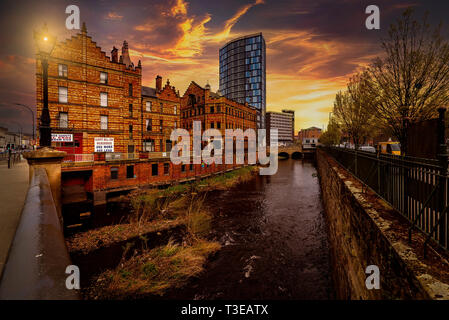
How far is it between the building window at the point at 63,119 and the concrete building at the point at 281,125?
123261mm

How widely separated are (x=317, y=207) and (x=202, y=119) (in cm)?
3406

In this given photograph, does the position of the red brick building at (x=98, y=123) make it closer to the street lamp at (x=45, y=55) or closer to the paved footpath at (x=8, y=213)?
the paved footpath at (x=8, y=213)

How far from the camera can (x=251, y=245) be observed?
39.2 feet

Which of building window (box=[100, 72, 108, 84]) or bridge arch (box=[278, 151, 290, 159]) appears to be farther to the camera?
bridge arch (box=[278, 151, 290, 159])

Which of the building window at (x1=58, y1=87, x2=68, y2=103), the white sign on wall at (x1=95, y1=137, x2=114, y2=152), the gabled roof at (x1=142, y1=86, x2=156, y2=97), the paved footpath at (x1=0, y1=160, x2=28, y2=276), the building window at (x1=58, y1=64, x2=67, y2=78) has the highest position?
the gabled roof at (x1=142, y1=86, x2=156, y2=97)

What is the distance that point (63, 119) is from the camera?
79.4 ft

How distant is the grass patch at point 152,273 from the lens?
8.04 metres

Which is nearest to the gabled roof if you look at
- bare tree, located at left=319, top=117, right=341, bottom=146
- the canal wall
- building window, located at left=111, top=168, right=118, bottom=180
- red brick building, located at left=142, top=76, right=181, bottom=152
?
red brick building, located at left=142, top=76, right=181, bottom=152

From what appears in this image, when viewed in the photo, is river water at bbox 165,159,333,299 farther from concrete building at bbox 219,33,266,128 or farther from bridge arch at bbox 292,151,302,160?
concrete building at bbox 219,33,266,128

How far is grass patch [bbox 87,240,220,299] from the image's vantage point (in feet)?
26.4

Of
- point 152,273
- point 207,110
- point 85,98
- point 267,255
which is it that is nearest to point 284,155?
point 207,110

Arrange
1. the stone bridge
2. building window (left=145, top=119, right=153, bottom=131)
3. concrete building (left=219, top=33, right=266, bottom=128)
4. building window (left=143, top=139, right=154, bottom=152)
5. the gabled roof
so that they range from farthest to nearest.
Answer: concrete building (left=219, top=33, right=266, bottom=128), the stone bridge, the gabled roof, building window (left=145, top=119, right=153, bottom=131), building window (left=143, top=139, right=154, bottom=152)

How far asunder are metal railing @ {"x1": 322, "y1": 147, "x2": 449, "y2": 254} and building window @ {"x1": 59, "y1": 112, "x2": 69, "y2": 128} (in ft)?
95.1
